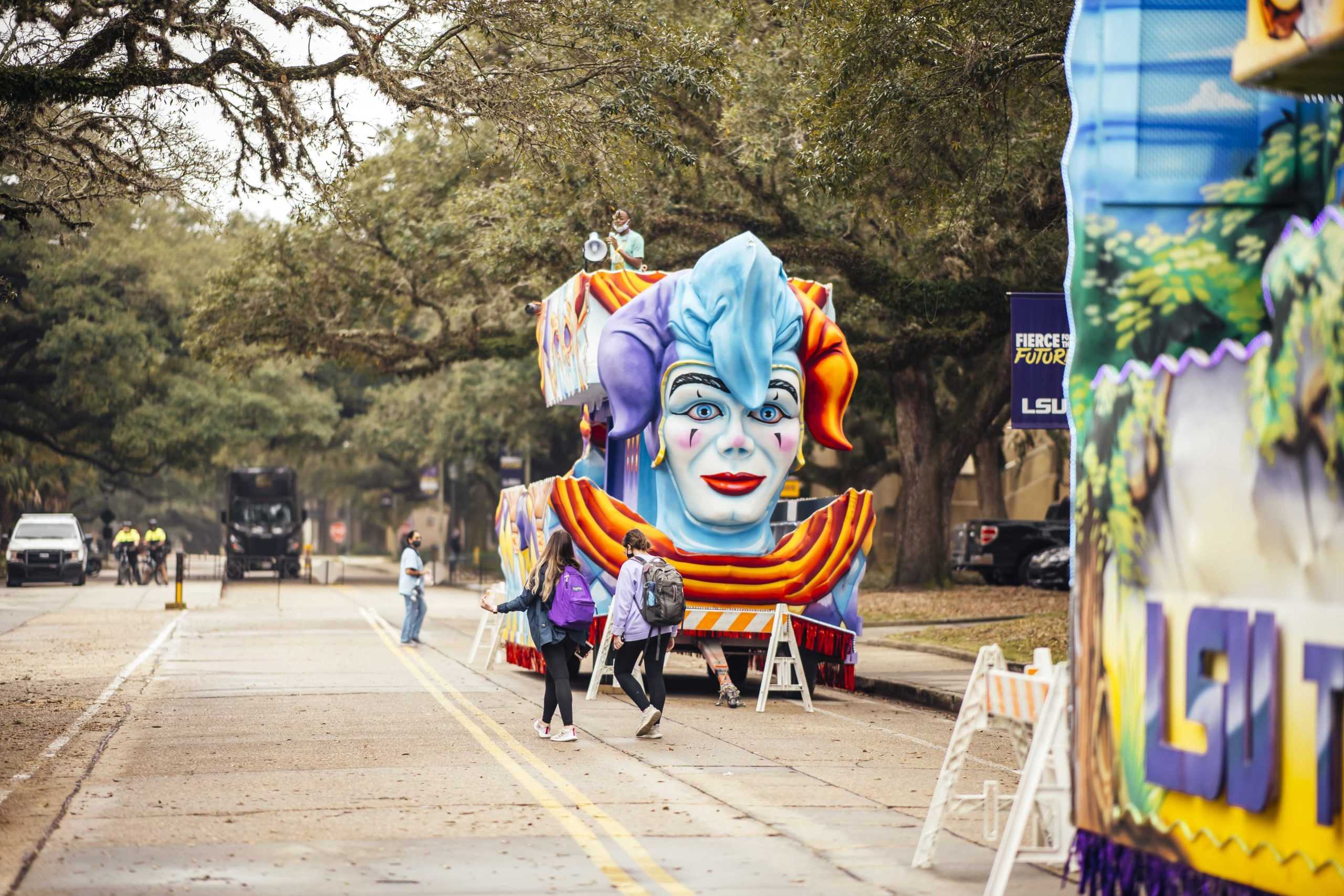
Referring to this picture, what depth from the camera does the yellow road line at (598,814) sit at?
317 inches

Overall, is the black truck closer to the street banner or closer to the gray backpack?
the street banner

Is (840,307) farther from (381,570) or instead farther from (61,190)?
(381,570)

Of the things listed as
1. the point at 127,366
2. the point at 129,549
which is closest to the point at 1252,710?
the point at 127,366

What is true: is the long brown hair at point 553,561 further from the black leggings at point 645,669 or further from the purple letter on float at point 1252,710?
the purple letter on float at point 1252,710

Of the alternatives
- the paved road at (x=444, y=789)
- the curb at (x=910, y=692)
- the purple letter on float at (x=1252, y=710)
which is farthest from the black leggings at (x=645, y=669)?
the purple letter on float at (x=1252, y=710)

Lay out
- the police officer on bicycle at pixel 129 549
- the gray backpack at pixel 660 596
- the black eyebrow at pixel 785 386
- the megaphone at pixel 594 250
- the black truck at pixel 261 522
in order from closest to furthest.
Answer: the gray backpack at pixel 660 596 < the black eyebrow at pixel 785 386 < the megaphone at pixel 594 250 < the police officer on bicycle at pixel 129 549 < the black truck at pixel 261 522

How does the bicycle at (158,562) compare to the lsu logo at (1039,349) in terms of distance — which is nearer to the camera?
the lsu logo at (1039,349)

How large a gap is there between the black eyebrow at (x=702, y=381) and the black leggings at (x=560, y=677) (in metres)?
4.65

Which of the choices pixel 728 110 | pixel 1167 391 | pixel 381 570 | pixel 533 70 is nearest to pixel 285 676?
pixel 533 70

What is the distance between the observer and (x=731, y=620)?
56.6ft

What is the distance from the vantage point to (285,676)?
19750mm

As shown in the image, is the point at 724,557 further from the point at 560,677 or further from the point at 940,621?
the point at 940,621

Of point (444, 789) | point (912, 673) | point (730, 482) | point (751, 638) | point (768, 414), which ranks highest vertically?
point (768, 414)

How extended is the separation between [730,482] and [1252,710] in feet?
38.6
